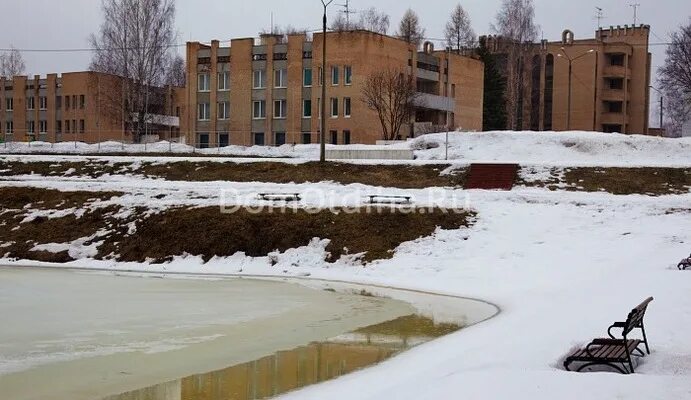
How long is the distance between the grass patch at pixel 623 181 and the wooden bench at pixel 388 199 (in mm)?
8085

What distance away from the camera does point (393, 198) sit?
27719mm

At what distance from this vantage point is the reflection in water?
975 cm

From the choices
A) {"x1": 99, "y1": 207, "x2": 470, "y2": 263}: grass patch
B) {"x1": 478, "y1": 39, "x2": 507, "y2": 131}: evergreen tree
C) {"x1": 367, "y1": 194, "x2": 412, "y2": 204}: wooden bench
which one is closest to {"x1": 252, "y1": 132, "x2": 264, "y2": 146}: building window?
{"x1": 478, "y1": 39, "x2": 507, "y2": 131}: evergreen tree

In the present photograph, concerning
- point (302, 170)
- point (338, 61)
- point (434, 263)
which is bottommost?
point (434, 263)

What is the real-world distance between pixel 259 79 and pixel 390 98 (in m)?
16.1

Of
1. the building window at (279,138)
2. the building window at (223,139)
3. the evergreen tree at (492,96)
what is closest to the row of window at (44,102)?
the building window at (223,139)

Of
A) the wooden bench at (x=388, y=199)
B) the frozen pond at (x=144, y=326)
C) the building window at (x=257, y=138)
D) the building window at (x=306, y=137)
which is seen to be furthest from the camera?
the building window at (x=257, y=138)

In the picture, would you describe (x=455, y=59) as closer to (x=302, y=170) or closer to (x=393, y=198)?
(x=302, y=170)

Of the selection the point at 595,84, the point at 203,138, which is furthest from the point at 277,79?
the point at 595,84

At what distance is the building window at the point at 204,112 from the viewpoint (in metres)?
70.8

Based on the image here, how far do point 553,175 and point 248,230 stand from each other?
1562 cm

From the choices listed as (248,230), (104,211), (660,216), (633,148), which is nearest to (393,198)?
(248,230)

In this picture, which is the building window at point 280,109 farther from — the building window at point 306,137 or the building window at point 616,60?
the building window at point 616,60

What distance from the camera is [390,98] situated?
186 feet
